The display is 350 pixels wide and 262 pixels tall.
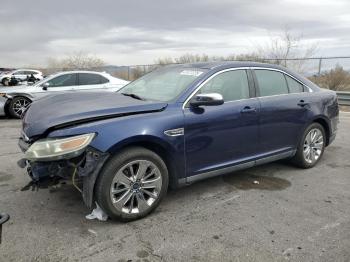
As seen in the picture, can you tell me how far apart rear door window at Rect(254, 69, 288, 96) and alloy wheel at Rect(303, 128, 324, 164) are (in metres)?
0.87

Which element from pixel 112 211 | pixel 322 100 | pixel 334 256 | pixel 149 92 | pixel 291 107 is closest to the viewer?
pixel 334 256

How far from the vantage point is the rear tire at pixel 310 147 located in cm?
518

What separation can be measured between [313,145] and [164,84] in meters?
2.57

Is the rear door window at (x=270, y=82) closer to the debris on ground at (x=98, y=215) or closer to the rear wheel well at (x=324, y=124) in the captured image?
the rear wheel well at (x=324, y=124)

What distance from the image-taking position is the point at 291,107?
485cm

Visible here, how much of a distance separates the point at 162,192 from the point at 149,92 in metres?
1.32

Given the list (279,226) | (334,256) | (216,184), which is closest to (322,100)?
(216,184)

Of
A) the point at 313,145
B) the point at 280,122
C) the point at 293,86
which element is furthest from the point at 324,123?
the point at 280,122

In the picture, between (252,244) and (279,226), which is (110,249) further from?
(279,226)

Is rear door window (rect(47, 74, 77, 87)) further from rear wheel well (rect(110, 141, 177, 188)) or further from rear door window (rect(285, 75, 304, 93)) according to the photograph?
rear wheel well (rect(110, 141, 177, 188))

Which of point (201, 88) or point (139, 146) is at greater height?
point (201, 88)

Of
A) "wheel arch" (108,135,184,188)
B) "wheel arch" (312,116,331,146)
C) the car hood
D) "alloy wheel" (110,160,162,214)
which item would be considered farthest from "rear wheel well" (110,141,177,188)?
"wheel arch" (312,116,331,146)

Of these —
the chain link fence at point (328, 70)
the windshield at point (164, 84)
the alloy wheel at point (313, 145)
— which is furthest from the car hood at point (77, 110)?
the chain link fence at point (328, 70)

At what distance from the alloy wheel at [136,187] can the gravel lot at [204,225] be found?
182 millimetres
